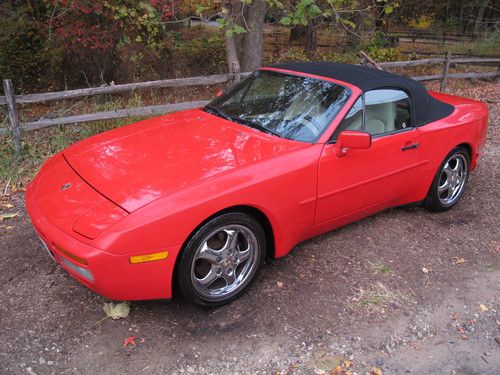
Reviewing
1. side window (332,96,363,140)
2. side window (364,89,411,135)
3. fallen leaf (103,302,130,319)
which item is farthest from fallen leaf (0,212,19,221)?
side window (364,89,411,135)

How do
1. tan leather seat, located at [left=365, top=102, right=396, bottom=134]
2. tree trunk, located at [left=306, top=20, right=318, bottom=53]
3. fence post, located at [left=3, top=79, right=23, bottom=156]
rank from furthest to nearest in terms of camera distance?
tree trunk, located at [left=306, top=20, right=318, bottom=53] → fence post, located at [left=3, top=79, right=23, bottom=156] → tan leather seat, located at [left=365, top=102, right=396, bottom=134]

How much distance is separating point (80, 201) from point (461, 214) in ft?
12.3

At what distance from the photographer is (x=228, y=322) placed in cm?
305

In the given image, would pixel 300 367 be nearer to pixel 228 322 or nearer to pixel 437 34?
pixel 228 322

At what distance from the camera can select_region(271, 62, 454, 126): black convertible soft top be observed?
153 inches

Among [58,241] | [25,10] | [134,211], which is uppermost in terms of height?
[25,10]

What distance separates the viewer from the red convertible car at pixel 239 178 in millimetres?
2711

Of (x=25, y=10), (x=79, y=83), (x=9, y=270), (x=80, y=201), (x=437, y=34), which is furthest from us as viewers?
(x=437, y=34)

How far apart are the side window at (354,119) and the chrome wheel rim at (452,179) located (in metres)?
1.35

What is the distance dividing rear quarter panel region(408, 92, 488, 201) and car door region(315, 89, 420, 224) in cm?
16

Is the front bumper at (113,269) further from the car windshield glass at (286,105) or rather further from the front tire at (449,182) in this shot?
the front tire at (449,182)

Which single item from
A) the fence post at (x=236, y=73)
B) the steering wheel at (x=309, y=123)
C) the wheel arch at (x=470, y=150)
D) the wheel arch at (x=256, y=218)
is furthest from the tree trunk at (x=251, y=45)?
the wheel arch at (x=256, y=218)

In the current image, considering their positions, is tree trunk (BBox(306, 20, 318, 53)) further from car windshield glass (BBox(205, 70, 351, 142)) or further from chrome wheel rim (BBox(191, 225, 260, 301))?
chrome wheel rim (BBox(191, 225, 260, 301))

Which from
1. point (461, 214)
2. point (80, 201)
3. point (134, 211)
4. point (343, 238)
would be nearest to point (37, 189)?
point (80, 201)
